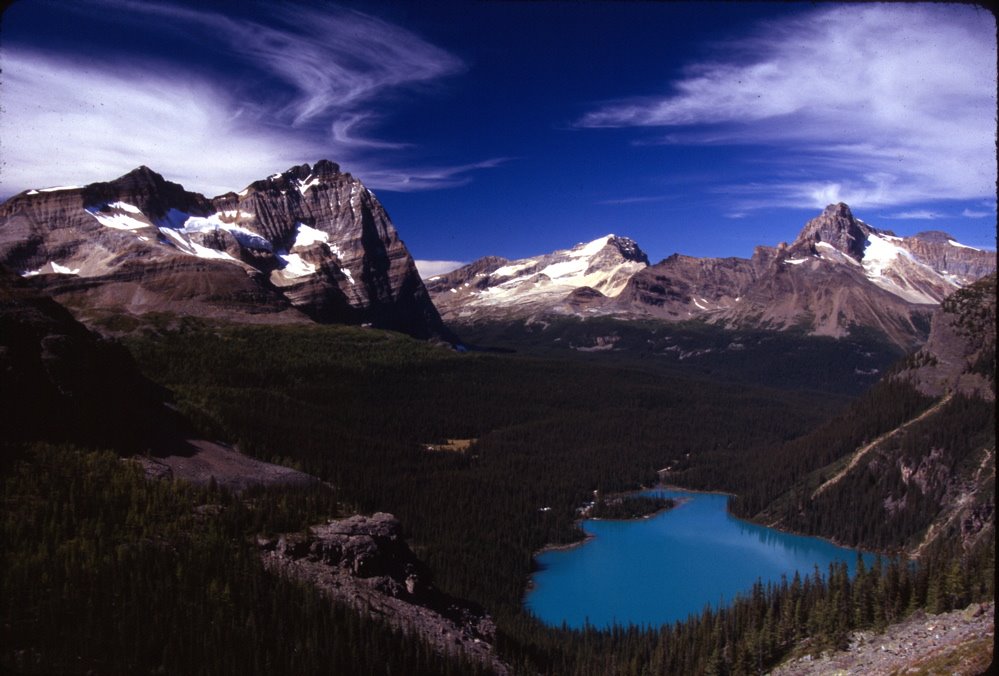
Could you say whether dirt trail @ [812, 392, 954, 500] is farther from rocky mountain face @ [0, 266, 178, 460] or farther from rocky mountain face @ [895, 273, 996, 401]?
rocky mountain face @ [0, 266, 178, 460]

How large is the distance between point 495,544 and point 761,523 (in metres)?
39.1

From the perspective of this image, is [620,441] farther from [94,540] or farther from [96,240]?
[96,240]

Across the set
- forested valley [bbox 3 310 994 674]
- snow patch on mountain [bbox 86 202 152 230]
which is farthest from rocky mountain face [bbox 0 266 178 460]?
snow patch on mountain [bbox 86 202 152 230]

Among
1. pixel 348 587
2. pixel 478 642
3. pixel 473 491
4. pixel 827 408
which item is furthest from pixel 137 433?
pixel 827 408

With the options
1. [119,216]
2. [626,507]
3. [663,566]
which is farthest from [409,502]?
[119,216]

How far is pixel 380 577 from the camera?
40312mm

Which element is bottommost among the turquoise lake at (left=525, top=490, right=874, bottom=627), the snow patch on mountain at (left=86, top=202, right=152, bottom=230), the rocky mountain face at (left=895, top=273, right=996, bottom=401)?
the turquoise lake at (left=525, top=490, right=874, bottom=627)

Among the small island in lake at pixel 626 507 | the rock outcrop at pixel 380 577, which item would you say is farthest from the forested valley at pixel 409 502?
the small island in lake at pixel 626 507

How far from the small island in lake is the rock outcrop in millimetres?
56611

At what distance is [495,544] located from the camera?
7706 cm

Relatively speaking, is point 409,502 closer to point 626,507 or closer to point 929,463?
point 626,507

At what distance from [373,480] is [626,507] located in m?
35.9

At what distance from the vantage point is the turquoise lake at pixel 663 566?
68188 mm

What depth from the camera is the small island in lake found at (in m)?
98.7
